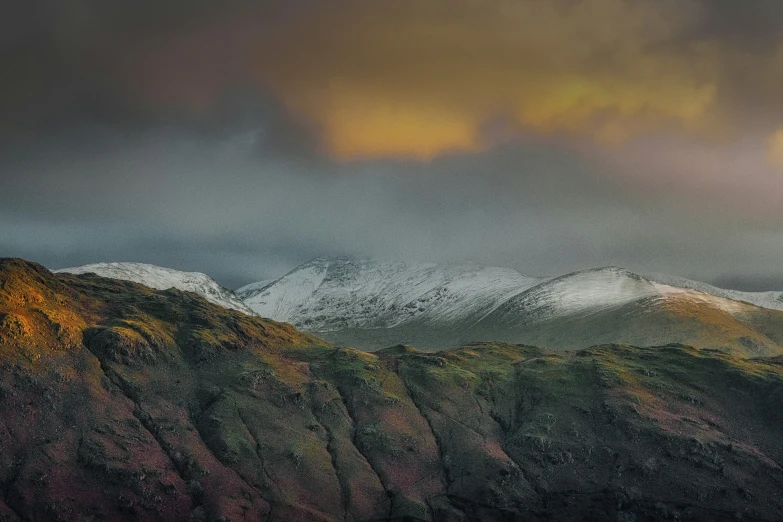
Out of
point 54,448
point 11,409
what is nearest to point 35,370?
point 11,409

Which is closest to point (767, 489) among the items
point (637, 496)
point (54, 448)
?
point (637, 496)

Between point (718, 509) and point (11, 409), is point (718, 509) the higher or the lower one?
the lower one

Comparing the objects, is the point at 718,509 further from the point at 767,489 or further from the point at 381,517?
the point at 381,517

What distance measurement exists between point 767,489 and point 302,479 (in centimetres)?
13953

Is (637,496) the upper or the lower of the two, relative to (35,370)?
lower

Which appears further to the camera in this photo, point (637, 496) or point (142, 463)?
point (637, 496)

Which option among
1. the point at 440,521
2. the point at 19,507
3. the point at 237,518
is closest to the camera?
the point at 19,507

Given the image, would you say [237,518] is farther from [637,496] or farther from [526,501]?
[637,496]

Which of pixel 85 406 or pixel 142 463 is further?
pixel 85 406

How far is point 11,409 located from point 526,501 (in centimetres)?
14809

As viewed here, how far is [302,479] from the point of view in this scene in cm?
19512

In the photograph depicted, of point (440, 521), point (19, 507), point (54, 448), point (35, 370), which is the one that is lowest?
point (440, 521)

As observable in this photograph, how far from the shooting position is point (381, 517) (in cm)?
18475

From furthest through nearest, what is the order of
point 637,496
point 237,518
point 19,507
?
point 637,496 → point 237,518 → point 19,507
